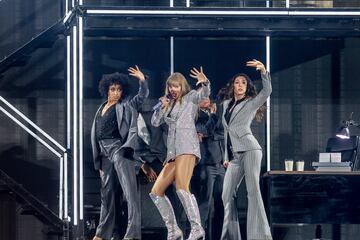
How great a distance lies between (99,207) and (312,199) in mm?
3408

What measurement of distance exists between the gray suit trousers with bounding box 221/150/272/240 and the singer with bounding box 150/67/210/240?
0.47 meters

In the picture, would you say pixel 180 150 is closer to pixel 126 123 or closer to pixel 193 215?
pixel 193 215

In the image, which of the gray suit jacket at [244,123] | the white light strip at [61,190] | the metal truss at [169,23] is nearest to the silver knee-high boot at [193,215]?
the gray suit jacket at [244,123]

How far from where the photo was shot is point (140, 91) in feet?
68.2

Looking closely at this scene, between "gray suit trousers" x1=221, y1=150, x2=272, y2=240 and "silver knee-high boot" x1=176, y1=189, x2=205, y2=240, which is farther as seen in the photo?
"gray suit trousers" x1=221, y1=150, x2=272, y2=240

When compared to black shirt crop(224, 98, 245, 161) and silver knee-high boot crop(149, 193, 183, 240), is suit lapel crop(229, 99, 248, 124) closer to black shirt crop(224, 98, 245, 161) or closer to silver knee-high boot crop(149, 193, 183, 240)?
black shirt crop(224, 98, 245, 161)

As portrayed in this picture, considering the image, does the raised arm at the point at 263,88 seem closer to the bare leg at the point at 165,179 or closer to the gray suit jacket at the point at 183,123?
the gray suit jacket at the point at 183,123

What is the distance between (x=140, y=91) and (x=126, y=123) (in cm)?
51

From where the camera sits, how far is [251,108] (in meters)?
20.4

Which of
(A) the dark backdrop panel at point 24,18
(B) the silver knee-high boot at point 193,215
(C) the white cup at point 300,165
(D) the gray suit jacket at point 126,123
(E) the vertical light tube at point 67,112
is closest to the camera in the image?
(B) the silver knee-high boot at point 193,215

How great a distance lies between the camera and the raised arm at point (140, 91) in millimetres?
20703

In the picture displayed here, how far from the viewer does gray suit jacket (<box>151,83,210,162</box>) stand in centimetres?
2005

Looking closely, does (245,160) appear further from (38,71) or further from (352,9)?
(38,71)

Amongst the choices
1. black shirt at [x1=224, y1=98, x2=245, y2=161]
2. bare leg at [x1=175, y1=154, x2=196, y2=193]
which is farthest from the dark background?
bare leg at [x1=175, y1=154, x2=196, y2=193]
